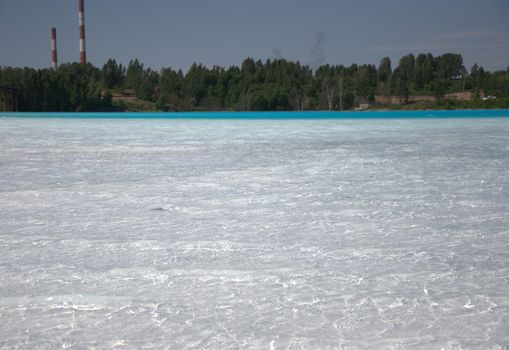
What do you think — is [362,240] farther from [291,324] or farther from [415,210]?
[291,324]

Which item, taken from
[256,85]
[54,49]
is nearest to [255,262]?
[256,85]

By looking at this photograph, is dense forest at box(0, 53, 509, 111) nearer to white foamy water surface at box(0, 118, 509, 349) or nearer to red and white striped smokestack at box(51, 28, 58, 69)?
red and white striped smokestack at box(51, 28, 58, 69)

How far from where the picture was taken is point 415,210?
3.07m

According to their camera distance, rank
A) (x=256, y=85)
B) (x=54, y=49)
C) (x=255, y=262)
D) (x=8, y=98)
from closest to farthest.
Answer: (x=255, y=262) → (x=8, y=98) → (x=256, y=85) → (x=54, y=49)

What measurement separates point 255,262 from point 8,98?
43446mm

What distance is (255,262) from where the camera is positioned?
81.5 inches

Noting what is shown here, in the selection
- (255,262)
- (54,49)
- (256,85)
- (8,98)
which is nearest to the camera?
(255,262)

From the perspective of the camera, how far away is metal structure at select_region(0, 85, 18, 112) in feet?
133

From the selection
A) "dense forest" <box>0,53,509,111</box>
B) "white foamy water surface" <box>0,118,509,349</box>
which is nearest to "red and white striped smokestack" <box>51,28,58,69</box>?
"dense forest" <box>0,53,509,111</box>

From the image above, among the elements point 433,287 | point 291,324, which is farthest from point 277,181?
point 291,324

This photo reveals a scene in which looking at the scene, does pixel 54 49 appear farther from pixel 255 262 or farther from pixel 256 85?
pixel 255 262

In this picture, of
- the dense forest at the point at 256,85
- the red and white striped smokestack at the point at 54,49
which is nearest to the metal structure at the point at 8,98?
the dense forest at the point at 256,85

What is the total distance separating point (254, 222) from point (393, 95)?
1979 inches

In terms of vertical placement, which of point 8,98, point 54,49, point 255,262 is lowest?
point 255,262
